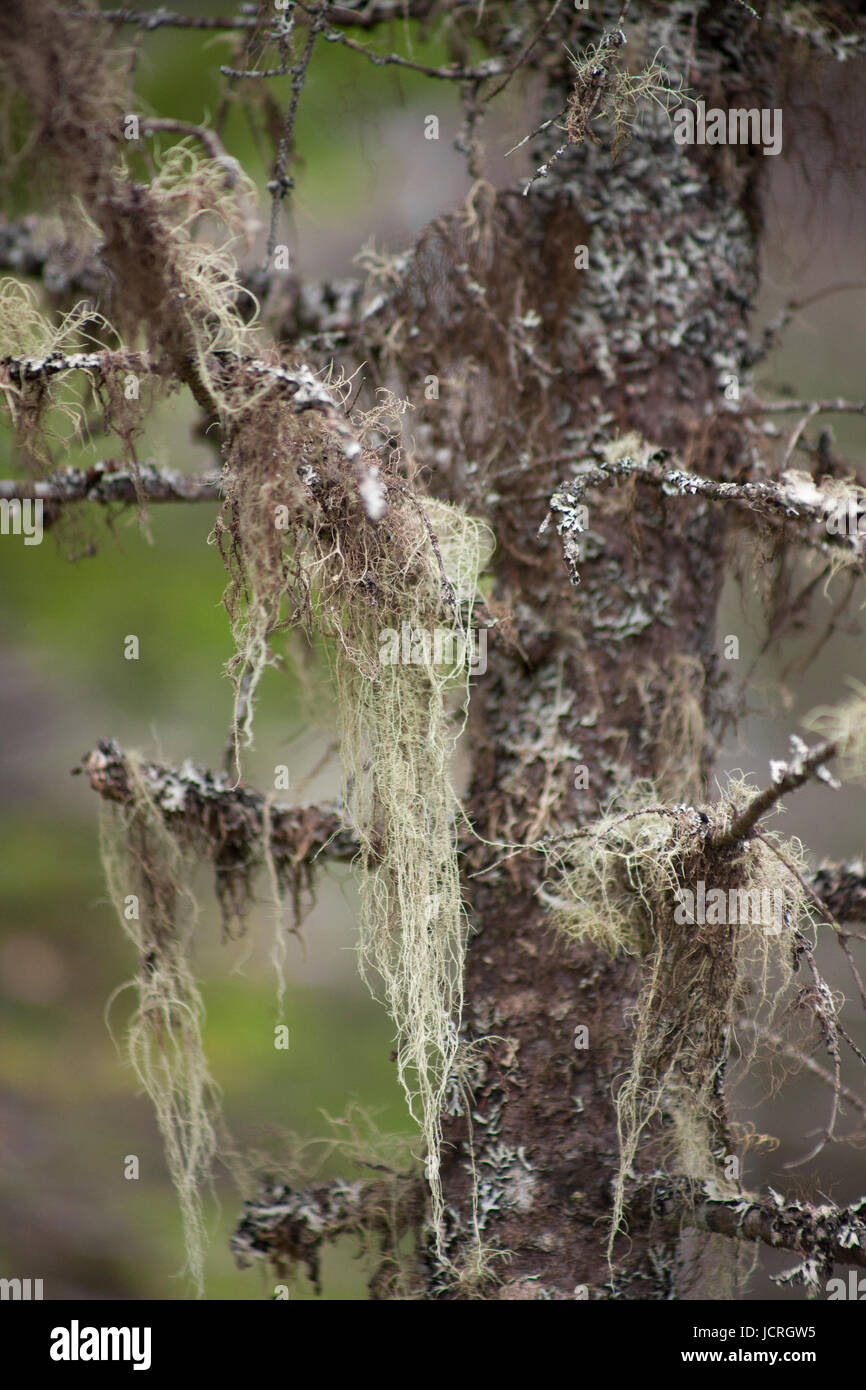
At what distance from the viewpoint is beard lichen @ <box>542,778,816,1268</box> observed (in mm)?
1632

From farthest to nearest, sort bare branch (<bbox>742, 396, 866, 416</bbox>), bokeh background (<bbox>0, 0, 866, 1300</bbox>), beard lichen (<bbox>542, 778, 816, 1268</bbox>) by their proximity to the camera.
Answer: bokeh background (<bbox>0, 0, 866, 1300</bbox>) → bare branch (<bbox>742, 396, 866, 416</bbox>) → beard lichen (<bbox>542, 778, 816, 1268</bbox>)

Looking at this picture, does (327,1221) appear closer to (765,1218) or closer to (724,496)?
(765,1218)

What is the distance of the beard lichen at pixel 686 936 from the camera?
1632mm

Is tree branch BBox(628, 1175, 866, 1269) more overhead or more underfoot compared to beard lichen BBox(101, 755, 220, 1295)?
more underfoot

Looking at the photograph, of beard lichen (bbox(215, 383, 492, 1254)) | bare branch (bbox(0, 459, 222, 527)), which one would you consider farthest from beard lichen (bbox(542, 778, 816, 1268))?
bare branch (bbox(0, 459, 222, 527))

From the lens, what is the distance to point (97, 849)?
4297mm

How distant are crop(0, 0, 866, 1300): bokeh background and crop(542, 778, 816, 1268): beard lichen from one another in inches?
86.9

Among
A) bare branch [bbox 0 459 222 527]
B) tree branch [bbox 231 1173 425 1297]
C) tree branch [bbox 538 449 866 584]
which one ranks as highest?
bare branch [bbox 0 459 222 527]

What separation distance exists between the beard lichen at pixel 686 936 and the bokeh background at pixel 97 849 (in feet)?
7.24

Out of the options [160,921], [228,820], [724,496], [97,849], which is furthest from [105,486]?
[97,849]

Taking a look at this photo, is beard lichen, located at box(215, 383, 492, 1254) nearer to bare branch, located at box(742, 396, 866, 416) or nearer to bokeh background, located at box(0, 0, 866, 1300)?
bare branch, located at box(742, 396, 866, 416)

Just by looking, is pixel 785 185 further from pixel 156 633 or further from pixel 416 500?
pixel 156 633

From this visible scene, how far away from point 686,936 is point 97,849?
122 inches

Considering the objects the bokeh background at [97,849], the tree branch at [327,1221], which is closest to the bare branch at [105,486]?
the tree branch at [327,1221]
